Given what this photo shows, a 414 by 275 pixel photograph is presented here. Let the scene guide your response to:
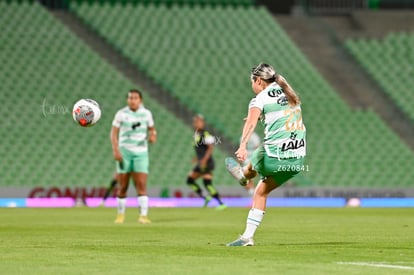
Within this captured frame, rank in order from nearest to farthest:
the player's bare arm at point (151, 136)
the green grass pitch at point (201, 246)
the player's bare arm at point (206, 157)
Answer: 1. the green grass pitch at point (201, 246)
2. the player's bare arm at point (151, 136)
3. the player's bare arm at point (206, 157)

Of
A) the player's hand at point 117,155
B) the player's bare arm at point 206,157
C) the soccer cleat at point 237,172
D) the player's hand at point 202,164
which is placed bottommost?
the soccer cleat at point 237,172

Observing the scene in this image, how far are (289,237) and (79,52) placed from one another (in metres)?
19.5

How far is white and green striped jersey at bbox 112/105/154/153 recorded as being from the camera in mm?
18078

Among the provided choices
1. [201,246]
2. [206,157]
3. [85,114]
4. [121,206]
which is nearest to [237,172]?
[201,246]

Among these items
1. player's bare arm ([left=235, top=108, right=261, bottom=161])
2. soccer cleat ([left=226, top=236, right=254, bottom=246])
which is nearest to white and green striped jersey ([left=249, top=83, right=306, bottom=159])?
player's bare arm ([left=235, top=108, right=261, bottom=161])

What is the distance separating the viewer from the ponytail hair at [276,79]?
11.5 metres

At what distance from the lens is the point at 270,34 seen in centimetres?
3469

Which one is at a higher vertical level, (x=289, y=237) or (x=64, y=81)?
(x=64, y=81)

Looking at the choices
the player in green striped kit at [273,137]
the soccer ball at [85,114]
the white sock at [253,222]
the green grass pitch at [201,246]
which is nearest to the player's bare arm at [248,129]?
the player in green striped kit at [273,137]

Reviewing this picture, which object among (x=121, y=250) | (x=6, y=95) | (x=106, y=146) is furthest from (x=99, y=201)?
(x=121, y=250)

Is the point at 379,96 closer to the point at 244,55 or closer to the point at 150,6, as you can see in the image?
the point at 244,55

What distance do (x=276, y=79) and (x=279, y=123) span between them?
51 cm

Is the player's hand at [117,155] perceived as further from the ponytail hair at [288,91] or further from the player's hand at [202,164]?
the player's hand at [202,164]

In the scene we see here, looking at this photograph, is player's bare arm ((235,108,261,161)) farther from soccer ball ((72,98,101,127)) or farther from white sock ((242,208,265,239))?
soccer ball ((72,98,101,127))
